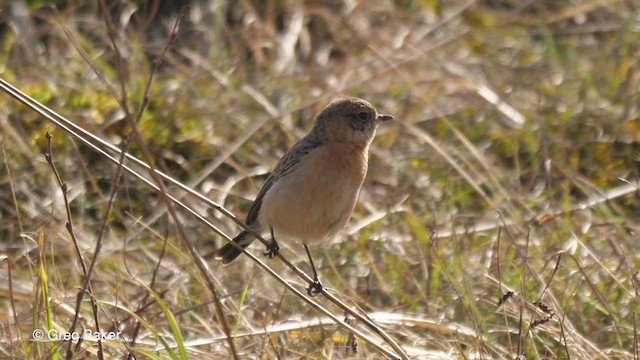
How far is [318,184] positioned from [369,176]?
2139 millimetres

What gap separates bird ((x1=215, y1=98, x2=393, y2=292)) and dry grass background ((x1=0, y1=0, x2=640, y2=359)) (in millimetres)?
332

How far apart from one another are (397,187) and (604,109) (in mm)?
1764

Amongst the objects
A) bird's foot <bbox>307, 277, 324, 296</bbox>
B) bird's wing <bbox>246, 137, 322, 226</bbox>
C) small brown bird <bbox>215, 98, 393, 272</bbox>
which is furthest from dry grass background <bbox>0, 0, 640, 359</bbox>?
bird's wing <bbox>246, 137, 322, 226</bbox>

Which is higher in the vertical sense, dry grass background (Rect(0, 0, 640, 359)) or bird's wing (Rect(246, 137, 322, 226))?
bird's wing (Rect(246, 137, 322, 226))

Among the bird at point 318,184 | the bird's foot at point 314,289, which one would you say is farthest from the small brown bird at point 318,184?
the bird's foot at point 314,289

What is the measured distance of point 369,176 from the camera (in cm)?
750

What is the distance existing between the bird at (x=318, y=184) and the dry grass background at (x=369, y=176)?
1.09ft

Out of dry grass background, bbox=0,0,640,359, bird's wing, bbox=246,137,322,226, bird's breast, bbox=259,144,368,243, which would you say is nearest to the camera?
dry grass background, bbox=0,0,640,359

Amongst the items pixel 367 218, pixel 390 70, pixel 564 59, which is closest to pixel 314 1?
pixel 390 70

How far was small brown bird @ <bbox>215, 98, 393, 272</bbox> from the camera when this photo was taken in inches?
212

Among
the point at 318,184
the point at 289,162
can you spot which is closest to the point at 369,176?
the point at 289,162

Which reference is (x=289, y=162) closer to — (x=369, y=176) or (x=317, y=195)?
(x=317, y=195)

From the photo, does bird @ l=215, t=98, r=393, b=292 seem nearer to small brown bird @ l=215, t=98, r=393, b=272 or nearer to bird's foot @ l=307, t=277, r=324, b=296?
small brown bird @ l=215, t=98, r=393, b=272

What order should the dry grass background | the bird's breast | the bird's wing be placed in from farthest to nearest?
the bird's wing < the bird's breast < the dry grass background
